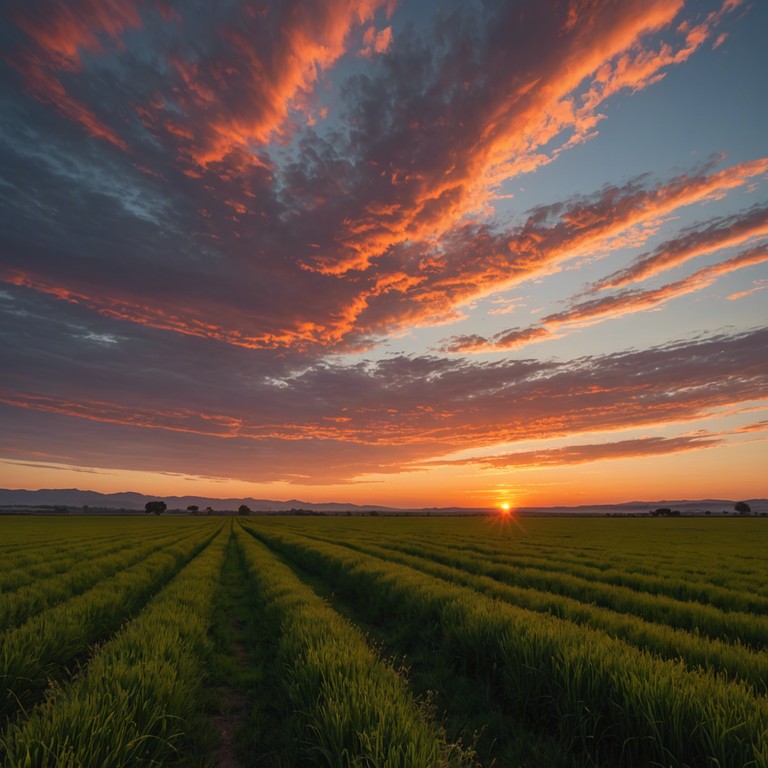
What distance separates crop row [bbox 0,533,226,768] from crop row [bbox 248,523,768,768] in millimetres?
4338

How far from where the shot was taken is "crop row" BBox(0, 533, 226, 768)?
337 centimetres

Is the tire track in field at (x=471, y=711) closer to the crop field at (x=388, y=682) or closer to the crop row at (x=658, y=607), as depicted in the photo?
the crop field at (x=388, y=682)

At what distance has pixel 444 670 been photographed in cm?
722

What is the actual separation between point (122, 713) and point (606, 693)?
5.11m

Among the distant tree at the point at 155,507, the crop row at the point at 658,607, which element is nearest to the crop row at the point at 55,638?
the crop row at the point at 658,607

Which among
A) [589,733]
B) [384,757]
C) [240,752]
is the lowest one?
[240,752]

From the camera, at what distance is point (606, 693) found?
15.8 ft

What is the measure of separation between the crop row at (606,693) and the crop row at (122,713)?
171 inches

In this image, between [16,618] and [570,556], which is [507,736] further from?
[570,556]

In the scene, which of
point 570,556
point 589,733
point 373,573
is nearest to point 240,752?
point 589,733

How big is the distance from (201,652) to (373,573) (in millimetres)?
6949

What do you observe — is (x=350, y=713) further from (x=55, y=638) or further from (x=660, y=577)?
(x=660, y=577)

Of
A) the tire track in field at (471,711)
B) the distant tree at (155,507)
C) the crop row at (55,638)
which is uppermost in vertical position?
the distant tree at (155,507)

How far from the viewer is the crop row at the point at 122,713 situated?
11.0 feet
